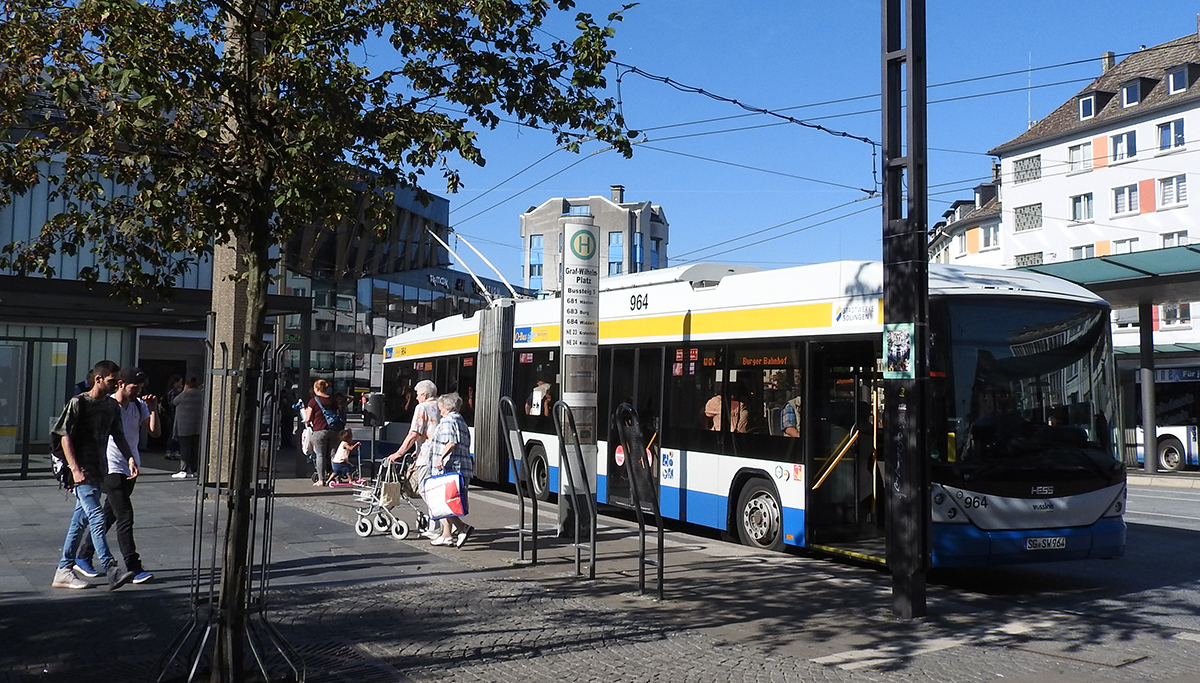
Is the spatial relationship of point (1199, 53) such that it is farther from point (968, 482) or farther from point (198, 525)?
point (198, 525)

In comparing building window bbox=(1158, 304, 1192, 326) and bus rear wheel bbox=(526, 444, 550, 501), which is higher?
building window bbox=(1158, 304, 1192, 326)

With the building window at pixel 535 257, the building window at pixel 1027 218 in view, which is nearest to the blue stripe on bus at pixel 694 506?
the building window at pixel 1027 218

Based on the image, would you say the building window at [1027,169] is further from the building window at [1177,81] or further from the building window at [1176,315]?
the building window at [1176,315]

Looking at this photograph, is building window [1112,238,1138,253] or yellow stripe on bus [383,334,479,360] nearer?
yellow stripe on bus [383,334,479,360]

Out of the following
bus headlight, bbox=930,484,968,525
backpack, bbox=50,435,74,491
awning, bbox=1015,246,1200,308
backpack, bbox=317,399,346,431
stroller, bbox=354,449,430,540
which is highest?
awning, bbox=1015,246,1200,308

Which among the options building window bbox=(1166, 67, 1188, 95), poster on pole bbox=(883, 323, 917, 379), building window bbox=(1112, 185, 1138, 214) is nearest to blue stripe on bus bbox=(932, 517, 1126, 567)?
poster on pole bbox=(883, 323, 917, 379)

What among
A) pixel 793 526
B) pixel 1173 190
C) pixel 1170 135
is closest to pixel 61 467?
pixel 793 526

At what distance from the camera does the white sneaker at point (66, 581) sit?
8477mm

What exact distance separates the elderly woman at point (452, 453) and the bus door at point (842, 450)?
3.39m

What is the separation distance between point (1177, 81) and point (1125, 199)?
5.17 m

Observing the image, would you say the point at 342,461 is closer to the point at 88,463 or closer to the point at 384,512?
the point at 384,512

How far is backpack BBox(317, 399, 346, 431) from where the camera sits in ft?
57.2

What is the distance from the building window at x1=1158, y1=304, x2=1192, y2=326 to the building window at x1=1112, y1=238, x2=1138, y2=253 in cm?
281

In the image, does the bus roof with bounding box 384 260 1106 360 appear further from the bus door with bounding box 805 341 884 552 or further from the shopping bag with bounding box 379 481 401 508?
the shopping bag with bounding box 379 481 401 508
